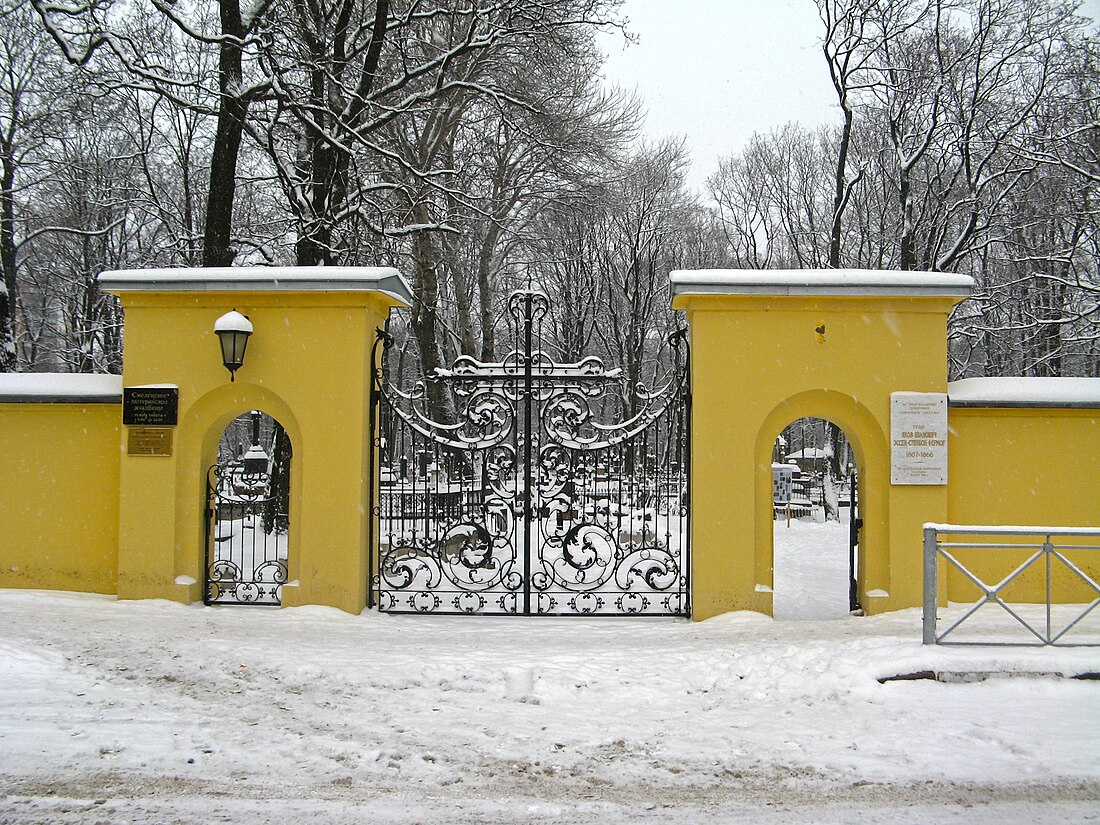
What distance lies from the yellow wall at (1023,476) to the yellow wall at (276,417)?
6.51m

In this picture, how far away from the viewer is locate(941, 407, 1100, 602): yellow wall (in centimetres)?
870

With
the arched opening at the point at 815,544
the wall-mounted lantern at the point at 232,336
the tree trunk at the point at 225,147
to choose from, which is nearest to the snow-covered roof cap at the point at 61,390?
the wall-mounted lantern at the point at 232,336

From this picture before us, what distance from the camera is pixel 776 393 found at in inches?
340

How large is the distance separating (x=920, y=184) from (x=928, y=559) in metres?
21.5

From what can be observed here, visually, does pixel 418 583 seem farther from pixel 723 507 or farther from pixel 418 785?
pixel 418 785

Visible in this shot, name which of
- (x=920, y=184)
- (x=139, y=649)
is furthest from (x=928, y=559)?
(x=920, y=184)

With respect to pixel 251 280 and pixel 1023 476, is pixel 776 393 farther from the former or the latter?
pixel 251 280

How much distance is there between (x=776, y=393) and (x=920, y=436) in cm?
155

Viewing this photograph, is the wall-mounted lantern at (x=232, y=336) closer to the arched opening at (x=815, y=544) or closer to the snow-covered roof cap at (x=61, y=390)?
the snow-covered roof cap at (x=61, y=390)

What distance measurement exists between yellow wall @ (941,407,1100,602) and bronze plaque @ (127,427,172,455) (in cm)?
853

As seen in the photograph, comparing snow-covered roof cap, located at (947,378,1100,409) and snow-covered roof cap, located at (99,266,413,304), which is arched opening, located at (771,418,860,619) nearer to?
snow-covered roof cap, located at (947,378,1100,409)

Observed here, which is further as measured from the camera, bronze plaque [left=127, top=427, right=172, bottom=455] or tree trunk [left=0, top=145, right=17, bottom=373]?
tree trunk [left=0, top=145, right=17, bottom=373]

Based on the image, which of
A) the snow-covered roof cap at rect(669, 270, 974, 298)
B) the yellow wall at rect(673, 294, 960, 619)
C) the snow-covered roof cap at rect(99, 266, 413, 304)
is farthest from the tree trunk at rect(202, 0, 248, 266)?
the yellow wall at rect(673, 294, 960, 619)

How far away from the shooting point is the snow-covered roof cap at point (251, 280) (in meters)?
8.53
